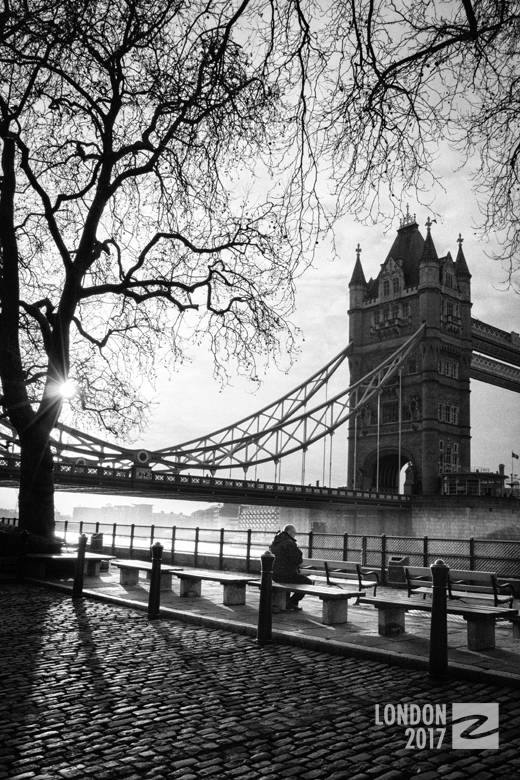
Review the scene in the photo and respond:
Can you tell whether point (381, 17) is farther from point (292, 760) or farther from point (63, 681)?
point (63, 681)

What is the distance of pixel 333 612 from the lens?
26.7ft

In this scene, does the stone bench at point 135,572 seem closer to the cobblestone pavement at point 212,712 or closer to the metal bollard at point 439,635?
the cobblestone pavement at point 212,712

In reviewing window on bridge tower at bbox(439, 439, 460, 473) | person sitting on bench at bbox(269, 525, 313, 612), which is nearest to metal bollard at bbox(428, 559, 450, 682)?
person sitting on bench at bbox(269, 525, 313, 612)

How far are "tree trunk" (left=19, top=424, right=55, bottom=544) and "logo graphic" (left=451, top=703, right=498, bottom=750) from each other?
33.7ft

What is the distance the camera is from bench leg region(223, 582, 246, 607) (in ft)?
31.9

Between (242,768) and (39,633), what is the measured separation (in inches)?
168

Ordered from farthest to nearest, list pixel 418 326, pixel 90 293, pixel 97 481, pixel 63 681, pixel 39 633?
pixel 418 326
pixel 97 481
pixel 90 293
pixel 39 633
pixel 63 681

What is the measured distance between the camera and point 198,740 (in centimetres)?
388

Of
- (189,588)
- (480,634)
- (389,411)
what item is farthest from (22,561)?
(389,411)

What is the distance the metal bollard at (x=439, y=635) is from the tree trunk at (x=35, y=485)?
937 centimetres

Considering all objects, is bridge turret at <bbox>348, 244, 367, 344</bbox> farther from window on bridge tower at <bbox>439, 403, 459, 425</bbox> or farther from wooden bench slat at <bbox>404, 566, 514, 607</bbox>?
wooden bench slat at <bbox>404, 566, 514, 607</bbox>

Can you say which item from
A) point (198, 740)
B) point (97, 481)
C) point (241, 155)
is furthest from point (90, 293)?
point (97, 481)

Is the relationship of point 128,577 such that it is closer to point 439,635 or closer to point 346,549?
point 346,549

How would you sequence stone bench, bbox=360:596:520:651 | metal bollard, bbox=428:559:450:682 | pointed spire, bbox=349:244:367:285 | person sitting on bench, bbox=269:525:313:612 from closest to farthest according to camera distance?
1. metal bollard, bbox=428:559:450:682
2. stone bench, bbox=360:596:520:651
3. person sitting on bench, bbox=269:525:313:612
4. pointed spire, bbox=349:244:367:285
